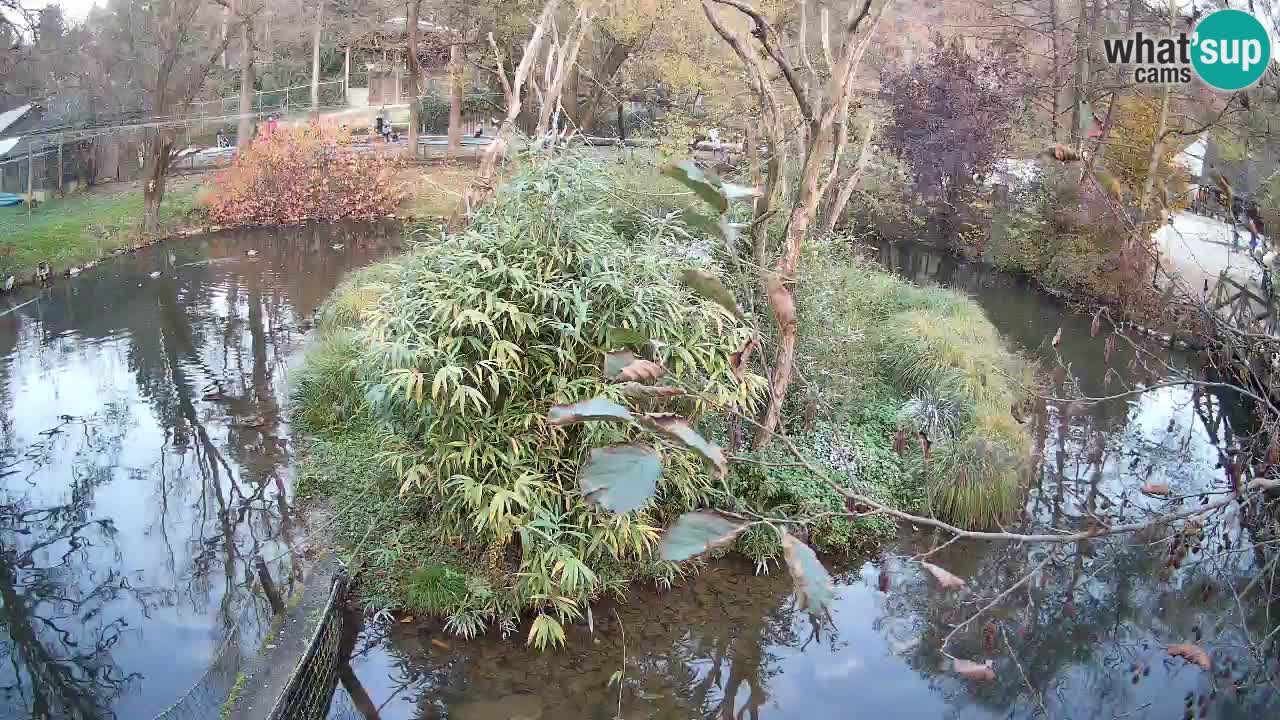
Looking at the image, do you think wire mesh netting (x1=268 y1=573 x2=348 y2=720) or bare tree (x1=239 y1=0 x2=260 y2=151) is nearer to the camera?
wire mesh netting (x1=268 y1=573 x2=348 y2=720)

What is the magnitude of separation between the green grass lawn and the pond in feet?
13.1

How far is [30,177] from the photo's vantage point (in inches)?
543

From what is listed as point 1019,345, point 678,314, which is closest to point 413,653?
point 678,314

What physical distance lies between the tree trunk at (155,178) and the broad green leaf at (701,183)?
47.2 feet

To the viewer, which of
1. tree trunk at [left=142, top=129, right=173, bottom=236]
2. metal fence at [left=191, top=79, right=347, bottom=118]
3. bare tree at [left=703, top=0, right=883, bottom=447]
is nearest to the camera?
bare tree at [left=703, top=0, right=883, bottom=447]

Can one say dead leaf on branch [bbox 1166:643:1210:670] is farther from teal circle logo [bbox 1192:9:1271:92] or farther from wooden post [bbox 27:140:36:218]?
wooden post [bbox 27:140:36:218]

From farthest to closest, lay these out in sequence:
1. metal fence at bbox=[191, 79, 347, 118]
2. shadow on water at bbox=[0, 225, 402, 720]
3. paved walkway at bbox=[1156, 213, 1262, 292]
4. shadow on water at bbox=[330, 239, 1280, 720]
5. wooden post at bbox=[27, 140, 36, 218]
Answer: metal fence at bbox=[191, 79, 347, 118] → wooden post at bbox=[27, 140, 36, 218] → paved walkway at bbox=[1156, 213, 1262, 292] → shadow on water at bbox=[0, 225, 402, 720] → shadow on water at bbox=[330, 239, 1280, 720]

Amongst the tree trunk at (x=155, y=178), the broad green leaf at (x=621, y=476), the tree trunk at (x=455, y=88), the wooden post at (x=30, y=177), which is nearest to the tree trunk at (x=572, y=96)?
the tree trunk at (x=455, y=88)

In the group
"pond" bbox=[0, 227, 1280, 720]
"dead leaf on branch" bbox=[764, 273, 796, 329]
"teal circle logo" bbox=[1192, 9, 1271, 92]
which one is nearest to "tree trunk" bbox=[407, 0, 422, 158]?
"pond" bbox=[0, 227, 1280, 720]

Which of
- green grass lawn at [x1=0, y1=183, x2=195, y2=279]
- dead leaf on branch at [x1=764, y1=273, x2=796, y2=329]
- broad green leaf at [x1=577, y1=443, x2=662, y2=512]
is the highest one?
dead leaf on branch at [x1=764, y1=273, x2=796, y2=329]

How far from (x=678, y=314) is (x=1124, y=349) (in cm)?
737

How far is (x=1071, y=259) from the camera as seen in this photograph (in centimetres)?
1198

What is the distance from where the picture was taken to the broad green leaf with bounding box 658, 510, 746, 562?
2.99 ft

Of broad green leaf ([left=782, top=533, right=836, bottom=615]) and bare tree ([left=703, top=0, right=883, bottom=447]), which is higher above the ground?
bare tree ([left=703, top=0, right=883, bottom=447])
